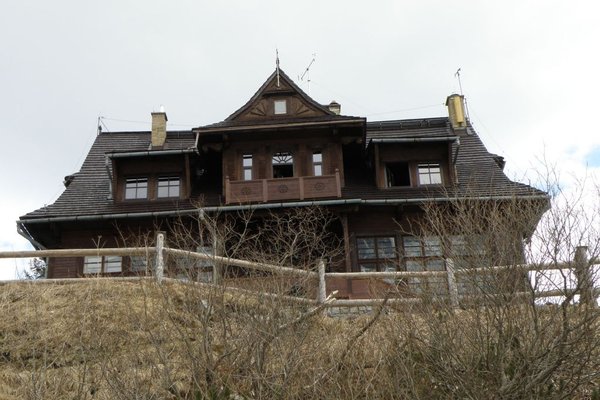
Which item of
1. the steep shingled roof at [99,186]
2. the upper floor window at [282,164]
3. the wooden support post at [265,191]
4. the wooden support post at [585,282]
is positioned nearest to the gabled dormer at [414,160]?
the upper floor window at [282,164]

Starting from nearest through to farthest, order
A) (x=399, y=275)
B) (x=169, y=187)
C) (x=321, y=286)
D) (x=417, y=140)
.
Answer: (x=399, y=275), (x=321, y=286), (x=417, y=140), (x=169, y=187)

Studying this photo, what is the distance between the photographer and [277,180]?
19.7m

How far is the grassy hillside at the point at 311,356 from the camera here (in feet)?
28.2

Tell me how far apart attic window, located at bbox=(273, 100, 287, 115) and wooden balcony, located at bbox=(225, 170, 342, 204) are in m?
2.82

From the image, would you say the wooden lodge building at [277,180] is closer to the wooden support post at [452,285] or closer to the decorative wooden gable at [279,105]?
the decorative wooden gable at [279,105]

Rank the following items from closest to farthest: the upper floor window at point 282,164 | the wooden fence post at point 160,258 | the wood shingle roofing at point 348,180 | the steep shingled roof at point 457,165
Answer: the wooden fence post at point 160,258 < the wood shingle roofing at point 348,180 < the steep shingled roof at point 457,165 < the upper floor window at point 282,164

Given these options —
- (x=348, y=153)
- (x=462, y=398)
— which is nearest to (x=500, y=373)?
(x=462, y=398)

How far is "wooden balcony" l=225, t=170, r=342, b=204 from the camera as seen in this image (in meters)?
19.5

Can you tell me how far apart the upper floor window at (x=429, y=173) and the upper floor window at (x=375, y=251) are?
→ 2295 millimetres

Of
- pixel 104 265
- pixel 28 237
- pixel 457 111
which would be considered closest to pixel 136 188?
pixel 104 265

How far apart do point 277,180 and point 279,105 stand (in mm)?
3095

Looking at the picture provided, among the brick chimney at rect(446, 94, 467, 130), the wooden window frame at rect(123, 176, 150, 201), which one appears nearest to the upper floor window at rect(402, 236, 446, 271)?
the brick chimney at rect(446, 94, 467, 130)

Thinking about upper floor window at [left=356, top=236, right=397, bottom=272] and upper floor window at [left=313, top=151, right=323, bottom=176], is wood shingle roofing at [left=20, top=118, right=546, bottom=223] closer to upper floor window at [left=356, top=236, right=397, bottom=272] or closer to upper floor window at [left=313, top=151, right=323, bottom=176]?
upper floor window at [left=313, top=151, right=323, bottom=176]

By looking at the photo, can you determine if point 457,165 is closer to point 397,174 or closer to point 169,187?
point 397,174
